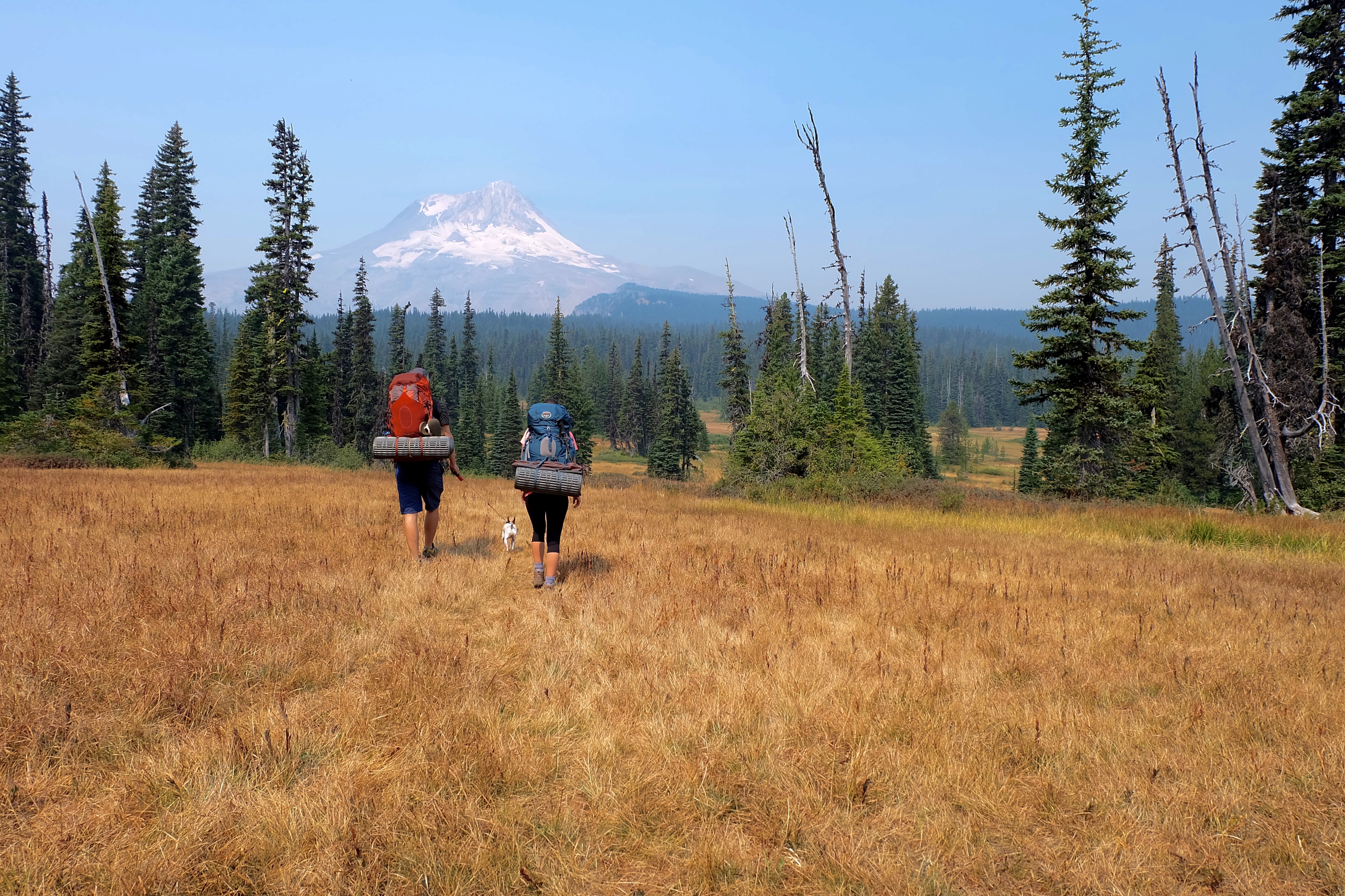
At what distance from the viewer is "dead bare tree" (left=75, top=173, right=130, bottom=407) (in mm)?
26391

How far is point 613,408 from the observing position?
115 metres

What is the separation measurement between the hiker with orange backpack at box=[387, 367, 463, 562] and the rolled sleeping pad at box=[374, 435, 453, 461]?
15mm

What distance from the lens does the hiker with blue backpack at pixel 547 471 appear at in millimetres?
6523

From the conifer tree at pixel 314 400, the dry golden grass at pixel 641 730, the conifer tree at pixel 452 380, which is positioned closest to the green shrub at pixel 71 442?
the dry golden grass at pixel 641 730

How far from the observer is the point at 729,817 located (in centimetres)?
293

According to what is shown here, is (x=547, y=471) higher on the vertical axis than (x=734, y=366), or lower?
lower

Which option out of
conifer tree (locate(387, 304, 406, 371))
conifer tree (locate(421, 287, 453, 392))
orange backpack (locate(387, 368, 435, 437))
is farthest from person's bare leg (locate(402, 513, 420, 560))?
conifer tree (locate(421, 287, 453, 392))

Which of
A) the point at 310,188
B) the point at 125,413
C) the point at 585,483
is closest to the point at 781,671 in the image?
the point at 585,483

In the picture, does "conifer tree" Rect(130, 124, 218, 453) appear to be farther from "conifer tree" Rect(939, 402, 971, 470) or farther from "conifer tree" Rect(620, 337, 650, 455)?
"conifer tree" Rect(939, 402, 971, 470)

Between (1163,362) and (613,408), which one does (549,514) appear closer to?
(1163,362)

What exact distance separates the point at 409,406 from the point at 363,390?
6738 centimetres

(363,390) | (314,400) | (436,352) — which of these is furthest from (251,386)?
(436,352)

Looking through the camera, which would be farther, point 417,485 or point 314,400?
point 314,400

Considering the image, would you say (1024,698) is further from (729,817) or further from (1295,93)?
(1295,93)
